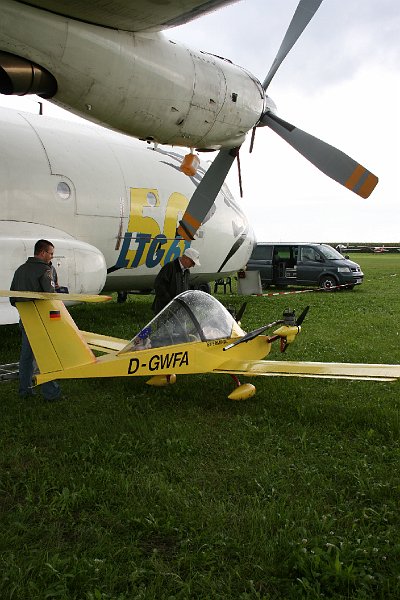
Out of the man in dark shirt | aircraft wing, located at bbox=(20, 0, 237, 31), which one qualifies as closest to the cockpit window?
the man in dark shirt

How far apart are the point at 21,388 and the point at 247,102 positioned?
5290 mm

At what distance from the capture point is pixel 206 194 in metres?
9.34

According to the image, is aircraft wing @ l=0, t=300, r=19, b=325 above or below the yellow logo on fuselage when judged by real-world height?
below

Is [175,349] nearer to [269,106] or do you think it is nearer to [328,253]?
[269,106]

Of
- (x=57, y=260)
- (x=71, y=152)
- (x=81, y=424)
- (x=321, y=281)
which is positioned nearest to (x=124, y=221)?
(x=71, y=152)

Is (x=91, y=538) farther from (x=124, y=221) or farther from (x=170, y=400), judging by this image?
(x=124, y=221)

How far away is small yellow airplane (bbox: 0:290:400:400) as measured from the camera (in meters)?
6.17

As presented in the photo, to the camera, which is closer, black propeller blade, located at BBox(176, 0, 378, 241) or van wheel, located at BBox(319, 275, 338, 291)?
black propeller blade, located at BBox(176, 0, 378, 241)

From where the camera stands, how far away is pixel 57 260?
30.9 ft

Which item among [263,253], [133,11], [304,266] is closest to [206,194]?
Answer: [133,11]

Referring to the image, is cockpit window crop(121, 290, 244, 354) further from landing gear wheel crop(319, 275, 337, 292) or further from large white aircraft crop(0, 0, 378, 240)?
landing gear wheel crop(319, 275, 337, 292)

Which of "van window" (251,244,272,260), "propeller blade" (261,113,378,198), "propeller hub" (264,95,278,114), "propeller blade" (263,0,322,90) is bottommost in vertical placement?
"van window" (251,244,272,260)

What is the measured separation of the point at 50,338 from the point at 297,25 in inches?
232

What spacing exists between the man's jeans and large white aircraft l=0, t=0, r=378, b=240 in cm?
308
